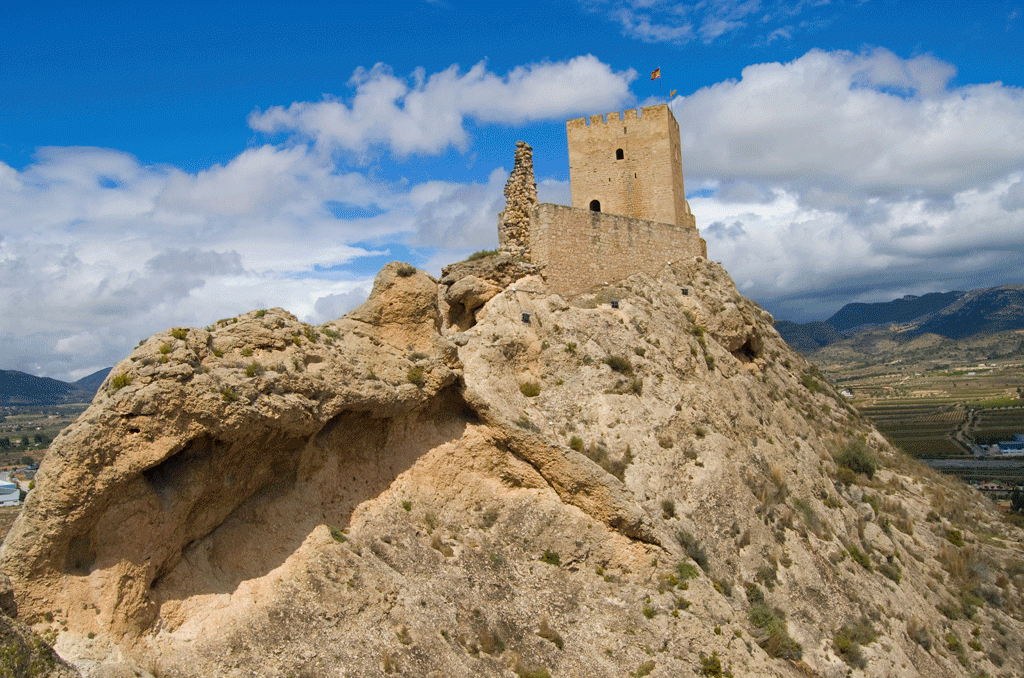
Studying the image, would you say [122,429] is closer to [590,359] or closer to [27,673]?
[27,673]

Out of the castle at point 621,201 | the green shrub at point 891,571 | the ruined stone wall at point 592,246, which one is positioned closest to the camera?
the green shrub at point 891,571

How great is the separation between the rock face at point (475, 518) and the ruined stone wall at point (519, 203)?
1.26 metres

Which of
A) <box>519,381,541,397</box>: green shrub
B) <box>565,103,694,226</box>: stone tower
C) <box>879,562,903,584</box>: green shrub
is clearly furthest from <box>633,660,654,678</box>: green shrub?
<box>565,103,694,226</box>: stone tower

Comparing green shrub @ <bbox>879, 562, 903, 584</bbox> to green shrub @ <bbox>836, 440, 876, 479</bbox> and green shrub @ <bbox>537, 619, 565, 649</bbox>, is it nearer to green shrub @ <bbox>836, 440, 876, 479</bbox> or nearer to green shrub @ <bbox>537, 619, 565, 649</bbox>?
green shrub @ <bbox>836, 440, 876, 479</bbox>

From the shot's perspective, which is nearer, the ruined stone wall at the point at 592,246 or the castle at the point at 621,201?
the ruined stone wall at the point at 592,246

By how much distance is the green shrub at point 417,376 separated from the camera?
45.4ft

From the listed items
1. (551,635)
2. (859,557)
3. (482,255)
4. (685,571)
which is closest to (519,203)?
(482,255)

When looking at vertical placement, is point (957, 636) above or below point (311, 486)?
below

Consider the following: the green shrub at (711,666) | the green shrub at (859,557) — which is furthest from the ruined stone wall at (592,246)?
the green shrub at (711,666)

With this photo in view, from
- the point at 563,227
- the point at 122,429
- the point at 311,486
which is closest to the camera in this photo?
the point at 122,429

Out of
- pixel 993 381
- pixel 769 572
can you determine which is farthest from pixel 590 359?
pixel 993 381

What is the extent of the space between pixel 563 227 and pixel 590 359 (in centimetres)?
495

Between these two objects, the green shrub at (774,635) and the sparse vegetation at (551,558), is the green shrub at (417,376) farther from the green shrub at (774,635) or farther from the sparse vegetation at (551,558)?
the green shrub at (774,635)

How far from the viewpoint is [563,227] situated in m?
21.8
